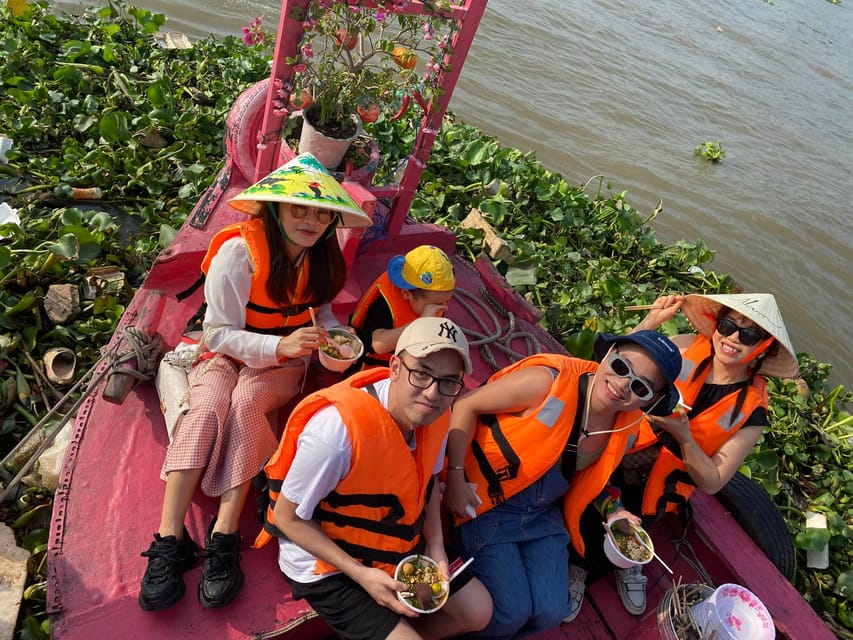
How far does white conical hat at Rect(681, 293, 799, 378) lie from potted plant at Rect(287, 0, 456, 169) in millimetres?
1654

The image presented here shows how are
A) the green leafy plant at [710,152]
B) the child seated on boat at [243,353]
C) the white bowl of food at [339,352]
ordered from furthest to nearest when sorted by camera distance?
the green leafy plant at [710,152]
the white bowl of food at [339,352]
the child seated on boat at [243,353]

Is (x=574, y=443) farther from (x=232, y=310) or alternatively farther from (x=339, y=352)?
(x=232, y=310)

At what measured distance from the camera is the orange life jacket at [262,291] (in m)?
2.20

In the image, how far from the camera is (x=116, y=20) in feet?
19.0

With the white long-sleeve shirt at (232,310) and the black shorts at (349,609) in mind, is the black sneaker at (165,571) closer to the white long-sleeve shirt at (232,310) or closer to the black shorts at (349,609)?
the black shorts at (349,609)

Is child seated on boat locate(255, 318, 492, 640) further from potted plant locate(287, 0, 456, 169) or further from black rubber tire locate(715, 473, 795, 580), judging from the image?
black rubber tire locate(715, 473, 795, 580)

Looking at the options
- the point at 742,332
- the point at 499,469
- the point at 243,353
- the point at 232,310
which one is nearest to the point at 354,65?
the point at 232,310

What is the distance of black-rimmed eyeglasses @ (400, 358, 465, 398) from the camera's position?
168cm

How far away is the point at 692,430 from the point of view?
2.54 m

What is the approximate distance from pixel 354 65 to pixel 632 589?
279 centimetres

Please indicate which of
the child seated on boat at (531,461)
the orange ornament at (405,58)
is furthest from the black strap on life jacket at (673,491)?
the orange ornament at (405,58)

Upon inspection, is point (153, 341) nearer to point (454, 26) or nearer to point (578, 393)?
point (578, 393)

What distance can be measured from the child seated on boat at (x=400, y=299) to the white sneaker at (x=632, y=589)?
1.41 metres

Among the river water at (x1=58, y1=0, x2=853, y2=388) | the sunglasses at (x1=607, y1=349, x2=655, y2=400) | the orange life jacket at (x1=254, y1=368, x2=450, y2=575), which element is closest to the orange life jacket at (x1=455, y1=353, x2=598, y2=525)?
the sunglasses at (x1=607, y1=349, x2=655, y2=400)
